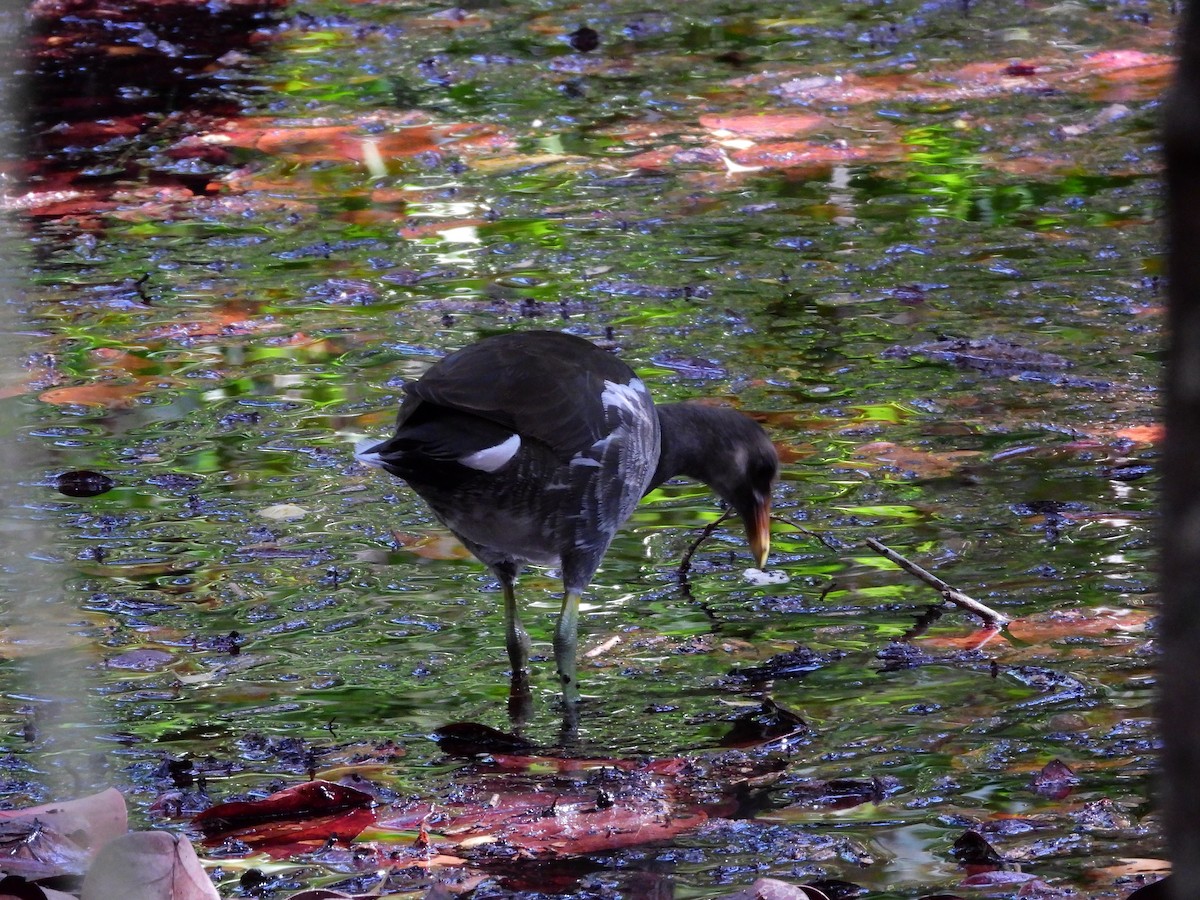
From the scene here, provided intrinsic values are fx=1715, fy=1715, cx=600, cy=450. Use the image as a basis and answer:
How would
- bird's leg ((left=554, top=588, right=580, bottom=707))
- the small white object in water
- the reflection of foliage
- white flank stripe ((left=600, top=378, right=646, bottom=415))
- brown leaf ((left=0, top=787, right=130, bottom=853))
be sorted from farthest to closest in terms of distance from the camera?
the reflection of foliage → the small white object in water → white flank stripe ((left=600, top=378, right=646, bottom=415)) → bird's leg ((left=554, top=588, right=580, bottom=707)) → brown leaf ((left=0, top=787, right=130, bottom=853))

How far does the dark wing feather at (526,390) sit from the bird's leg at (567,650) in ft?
1.38

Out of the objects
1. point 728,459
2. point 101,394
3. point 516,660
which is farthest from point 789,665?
point 101,394

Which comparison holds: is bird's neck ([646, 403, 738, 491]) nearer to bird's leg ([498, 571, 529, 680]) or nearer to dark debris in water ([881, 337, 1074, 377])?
bird's leg ([498, 571, 529, 680])

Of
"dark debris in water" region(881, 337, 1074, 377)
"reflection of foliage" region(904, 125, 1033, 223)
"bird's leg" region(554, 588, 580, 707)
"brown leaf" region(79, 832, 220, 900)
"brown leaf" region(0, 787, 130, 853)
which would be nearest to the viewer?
"brown leaf" region(79, 832, 220, 900)

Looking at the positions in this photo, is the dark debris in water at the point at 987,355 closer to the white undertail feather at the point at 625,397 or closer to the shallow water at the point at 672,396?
the shallow water at the point at 672,396

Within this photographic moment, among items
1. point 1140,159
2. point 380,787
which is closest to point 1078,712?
point 380,787

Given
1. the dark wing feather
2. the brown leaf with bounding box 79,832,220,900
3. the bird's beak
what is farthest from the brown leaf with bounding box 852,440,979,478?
the brown leaf with bounding box 79,832,220,900

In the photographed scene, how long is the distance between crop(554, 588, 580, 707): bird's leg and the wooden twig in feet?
2.81

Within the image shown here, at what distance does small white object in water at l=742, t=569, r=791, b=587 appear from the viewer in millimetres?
5077

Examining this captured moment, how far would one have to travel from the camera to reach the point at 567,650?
176 inches

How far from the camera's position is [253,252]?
796 centimetres

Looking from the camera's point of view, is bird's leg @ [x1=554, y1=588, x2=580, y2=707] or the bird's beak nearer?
bird's leg @ [x1=554, y1=588, x2=580, y2=707]

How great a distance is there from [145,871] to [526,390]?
6.85ft

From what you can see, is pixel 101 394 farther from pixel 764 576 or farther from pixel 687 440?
pixel 764 576
